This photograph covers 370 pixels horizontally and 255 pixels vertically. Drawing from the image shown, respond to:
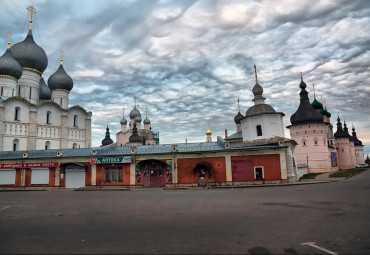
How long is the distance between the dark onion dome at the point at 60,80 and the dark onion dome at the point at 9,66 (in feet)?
20.0

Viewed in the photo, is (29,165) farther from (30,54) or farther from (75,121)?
(30,54)

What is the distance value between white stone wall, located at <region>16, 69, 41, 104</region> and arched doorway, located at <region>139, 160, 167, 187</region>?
29.5 metres

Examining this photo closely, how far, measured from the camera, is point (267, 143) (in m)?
26.5

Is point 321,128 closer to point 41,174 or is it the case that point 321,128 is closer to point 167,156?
point 167,156

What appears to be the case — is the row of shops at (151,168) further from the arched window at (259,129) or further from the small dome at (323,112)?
the small dome at (323,112)

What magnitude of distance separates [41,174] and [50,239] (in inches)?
971

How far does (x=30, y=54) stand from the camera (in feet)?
138

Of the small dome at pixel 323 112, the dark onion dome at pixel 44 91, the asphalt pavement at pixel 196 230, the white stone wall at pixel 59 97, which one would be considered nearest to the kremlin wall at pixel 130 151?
the white stone wall at pixel 59 97

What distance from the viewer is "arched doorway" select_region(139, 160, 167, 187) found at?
26484mm

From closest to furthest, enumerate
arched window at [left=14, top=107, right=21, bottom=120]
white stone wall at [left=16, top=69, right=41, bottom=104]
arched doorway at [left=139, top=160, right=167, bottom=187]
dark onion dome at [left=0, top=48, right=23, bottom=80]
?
arched doorway at [left=139, top=160, right=167, bottom=187] → arched window at [left=14, top=107, right=21, bottom=120] → dark onion dome at [left=0, top=48, right=23, bottom=80] → white stone wall at [left=16, top=69, right=41, bottom=104]

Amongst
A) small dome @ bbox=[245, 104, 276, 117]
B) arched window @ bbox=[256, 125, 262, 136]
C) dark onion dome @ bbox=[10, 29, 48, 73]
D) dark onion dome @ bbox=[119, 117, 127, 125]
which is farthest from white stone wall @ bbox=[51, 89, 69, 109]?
arched window @ bbox=[256, 125, 262, 136]

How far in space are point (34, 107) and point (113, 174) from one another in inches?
873

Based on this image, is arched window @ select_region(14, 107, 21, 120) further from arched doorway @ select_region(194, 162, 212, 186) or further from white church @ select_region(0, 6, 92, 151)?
arched doorway @ select_region(194, 162, 212, 186)

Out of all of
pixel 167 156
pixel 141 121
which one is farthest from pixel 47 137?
pixel 141 121
